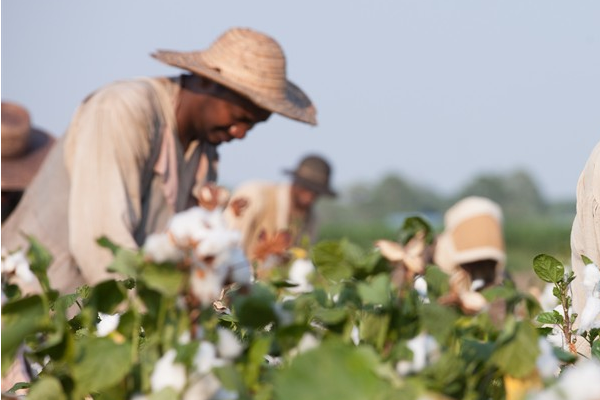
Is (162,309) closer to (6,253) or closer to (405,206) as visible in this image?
(6,253)

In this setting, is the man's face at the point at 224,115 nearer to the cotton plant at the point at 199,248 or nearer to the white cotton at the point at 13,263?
the white cotton at the point at 13,263

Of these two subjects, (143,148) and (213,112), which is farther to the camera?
(213,112)

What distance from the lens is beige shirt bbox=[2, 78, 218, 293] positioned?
4059 mm

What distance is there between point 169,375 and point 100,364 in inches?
3.3

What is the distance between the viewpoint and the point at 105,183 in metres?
4.07

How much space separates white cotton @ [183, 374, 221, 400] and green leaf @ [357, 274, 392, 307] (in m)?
0.19

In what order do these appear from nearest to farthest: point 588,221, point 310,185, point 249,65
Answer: point 588,221
point 249,65
point 310,185

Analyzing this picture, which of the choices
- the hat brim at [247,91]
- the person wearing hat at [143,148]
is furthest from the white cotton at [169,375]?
the hat brim at [247,91]

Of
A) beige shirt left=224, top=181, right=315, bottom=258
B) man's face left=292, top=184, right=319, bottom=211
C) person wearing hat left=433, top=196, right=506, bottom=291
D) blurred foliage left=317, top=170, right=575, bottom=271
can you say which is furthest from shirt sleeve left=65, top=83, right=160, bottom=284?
blurred foliage left=317, top=170, right=575, bottom=271

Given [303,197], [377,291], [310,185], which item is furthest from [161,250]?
[310,185]

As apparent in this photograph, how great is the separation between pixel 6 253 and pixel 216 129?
255 centimetres

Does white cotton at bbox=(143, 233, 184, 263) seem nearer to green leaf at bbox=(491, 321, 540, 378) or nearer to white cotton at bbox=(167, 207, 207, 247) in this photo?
white cotton at bbox=(167, 207, 207, 247)

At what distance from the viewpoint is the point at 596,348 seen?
188 cm

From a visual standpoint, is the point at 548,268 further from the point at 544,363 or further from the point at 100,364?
the point at 100,364
